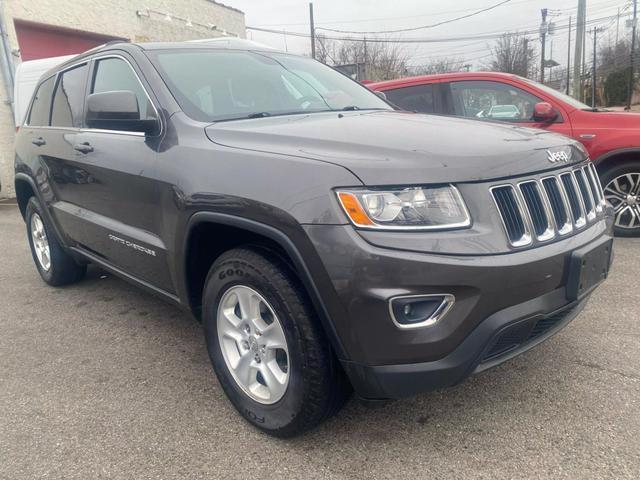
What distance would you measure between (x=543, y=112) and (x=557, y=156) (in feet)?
10.6

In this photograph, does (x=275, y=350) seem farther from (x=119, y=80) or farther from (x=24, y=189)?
(x=24, y=189)

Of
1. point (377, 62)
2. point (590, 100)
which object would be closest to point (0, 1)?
point (377, 62)

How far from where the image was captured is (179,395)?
2863 millimetres

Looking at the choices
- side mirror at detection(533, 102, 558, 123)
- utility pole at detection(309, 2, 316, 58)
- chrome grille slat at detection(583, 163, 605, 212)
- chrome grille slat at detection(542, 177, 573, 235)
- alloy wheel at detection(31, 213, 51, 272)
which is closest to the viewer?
chrome grille slat at detection(542, 177, 573, 235)

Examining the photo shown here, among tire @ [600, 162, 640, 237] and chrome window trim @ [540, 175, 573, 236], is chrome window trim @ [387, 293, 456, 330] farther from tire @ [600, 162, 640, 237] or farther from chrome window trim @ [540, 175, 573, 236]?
tire @ [600, 162, 640, 237]

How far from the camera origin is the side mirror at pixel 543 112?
530 centimetres

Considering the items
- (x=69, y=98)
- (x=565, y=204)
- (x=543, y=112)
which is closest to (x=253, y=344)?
(x=565, y=204)

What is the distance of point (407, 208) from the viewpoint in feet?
6.42

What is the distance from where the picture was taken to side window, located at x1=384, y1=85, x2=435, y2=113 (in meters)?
Answer: 6.12

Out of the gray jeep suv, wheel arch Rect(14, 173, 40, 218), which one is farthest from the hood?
wheel arch Rect(14, 173, 40, 218)

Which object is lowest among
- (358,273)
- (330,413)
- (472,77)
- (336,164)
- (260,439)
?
(260,439)

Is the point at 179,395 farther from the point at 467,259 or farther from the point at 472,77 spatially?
the point at 472,77

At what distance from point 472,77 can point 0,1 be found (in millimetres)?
8750

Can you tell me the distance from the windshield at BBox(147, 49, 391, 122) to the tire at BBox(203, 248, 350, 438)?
2.91ft
